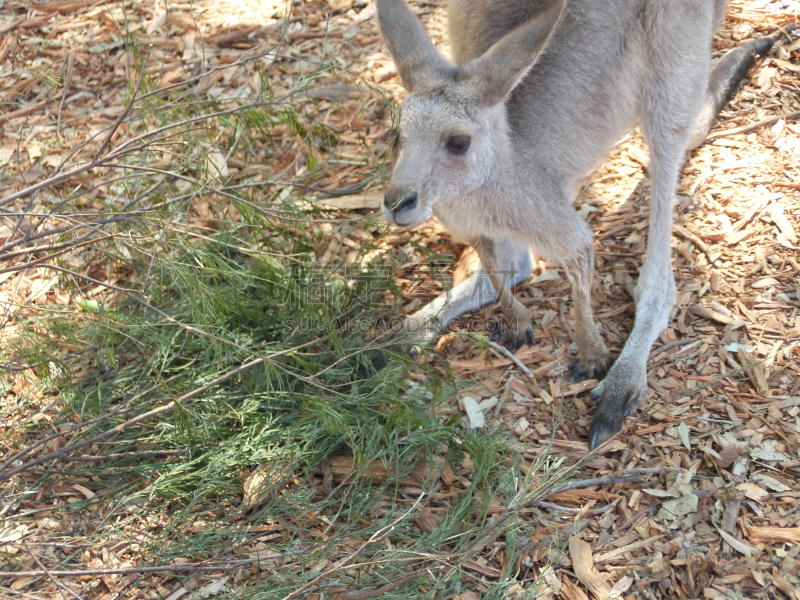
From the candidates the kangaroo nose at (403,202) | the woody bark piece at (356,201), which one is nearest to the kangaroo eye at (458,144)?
the kangaroo nose at (403,202)

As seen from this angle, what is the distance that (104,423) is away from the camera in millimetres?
3037

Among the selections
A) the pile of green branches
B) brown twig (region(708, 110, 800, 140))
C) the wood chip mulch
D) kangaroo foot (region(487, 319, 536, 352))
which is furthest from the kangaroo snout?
brown twig (region(708, 110, 800, 140))

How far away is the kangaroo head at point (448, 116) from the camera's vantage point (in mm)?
2852

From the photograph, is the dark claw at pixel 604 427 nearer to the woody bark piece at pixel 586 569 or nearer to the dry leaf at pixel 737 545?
the woody bark piece at pixel 586 569

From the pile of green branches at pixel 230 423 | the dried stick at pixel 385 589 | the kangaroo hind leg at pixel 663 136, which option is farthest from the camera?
the kangaroo hind leg at pixel 663 136

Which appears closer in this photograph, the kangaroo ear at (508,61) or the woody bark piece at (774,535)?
the woody bark piece at (774,535)

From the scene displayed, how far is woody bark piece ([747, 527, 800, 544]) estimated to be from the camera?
2633 millimetres

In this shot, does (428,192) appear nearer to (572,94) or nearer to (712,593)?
(572,94)

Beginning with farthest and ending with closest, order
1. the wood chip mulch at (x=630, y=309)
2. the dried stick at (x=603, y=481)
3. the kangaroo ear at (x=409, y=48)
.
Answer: the kangaroo ear at (x=409, y=48), the dried stick at (x=603, y=481), the wood chip mulch at (x=630, y=309)

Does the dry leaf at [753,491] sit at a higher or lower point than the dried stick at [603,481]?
lower

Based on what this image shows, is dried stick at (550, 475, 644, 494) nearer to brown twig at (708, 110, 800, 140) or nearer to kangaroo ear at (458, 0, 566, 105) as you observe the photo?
kangaroo ear at (458, 0, 566, 105)

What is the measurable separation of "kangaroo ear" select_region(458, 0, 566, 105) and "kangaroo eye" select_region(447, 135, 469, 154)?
0.18 meters

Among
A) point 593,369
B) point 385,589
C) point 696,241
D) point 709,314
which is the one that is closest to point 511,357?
point 593,369

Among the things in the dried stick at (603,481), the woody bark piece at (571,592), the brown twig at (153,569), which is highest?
the brown twig at (153,569)
